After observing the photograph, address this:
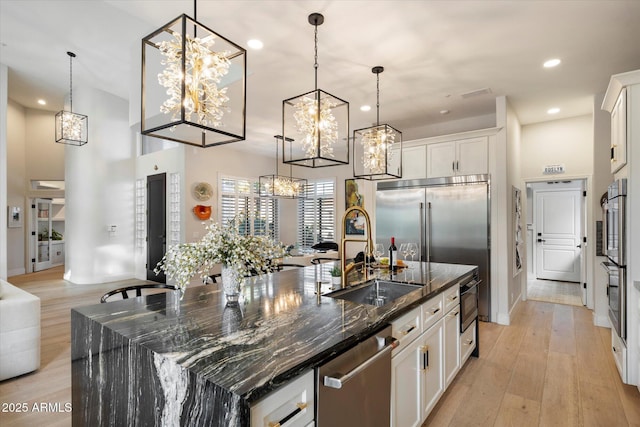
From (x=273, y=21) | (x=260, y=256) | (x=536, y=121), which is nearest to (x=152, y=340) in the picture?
(x=260, y=256)

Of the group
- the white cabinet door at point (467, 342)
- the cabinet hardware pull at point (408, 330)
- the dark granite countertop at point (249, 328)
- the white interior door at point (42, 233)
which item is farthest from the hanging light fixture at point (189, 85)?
the white interior door at point (42, 233)

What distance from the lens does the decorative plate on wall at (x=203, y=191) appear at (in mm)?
6543

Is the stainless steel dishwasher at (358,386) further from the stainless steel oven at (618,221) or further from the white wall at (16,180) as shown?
the white wall at (16,180)

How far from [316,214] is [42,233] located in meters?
7.57

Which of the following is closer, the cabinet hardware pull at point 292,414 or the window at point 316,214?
the cabinet hardware pull at point 292,414

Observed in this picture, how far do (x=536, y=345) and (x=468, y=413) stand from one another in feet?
6.11

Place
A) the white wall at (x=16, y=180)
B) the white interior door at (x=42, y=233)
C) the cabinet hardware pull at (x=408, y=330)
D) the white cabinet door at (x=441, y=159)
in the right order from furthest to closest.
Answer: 1. the white interior door at (x=42, y=233)
2. the white wall at (x=16, y=180)
3. the white cabinet door at (x=441, y=159)
4. the cabinet hardware pull at (x=408, y=330)

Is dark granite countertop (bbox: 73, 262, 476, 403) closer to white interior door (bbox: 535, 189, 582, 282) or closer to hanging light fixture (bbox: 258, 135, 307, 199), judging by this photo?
hanging light fixture (bbox: 258, 135, 307, 199)

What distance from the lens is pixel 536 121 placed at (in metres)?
5.43

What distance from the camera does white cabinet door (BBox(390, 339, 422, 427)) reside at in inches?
66.8

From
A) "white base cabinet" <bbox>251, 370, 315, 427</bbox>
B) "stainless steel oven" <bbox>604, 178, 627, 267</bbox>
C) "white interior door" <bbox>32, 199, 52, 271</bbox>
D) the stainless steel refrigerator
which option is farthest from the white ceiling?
"white interior door" <bbox>32, 199, 52, 271</bbox>

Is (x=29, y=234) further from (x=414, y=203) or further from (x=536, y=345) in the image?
(x=536, y=345)

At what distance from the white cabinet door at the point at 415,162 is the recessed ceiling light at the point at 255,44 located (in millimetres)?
2852

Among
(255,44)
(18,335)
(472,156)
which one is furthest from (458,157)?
(18,335)
